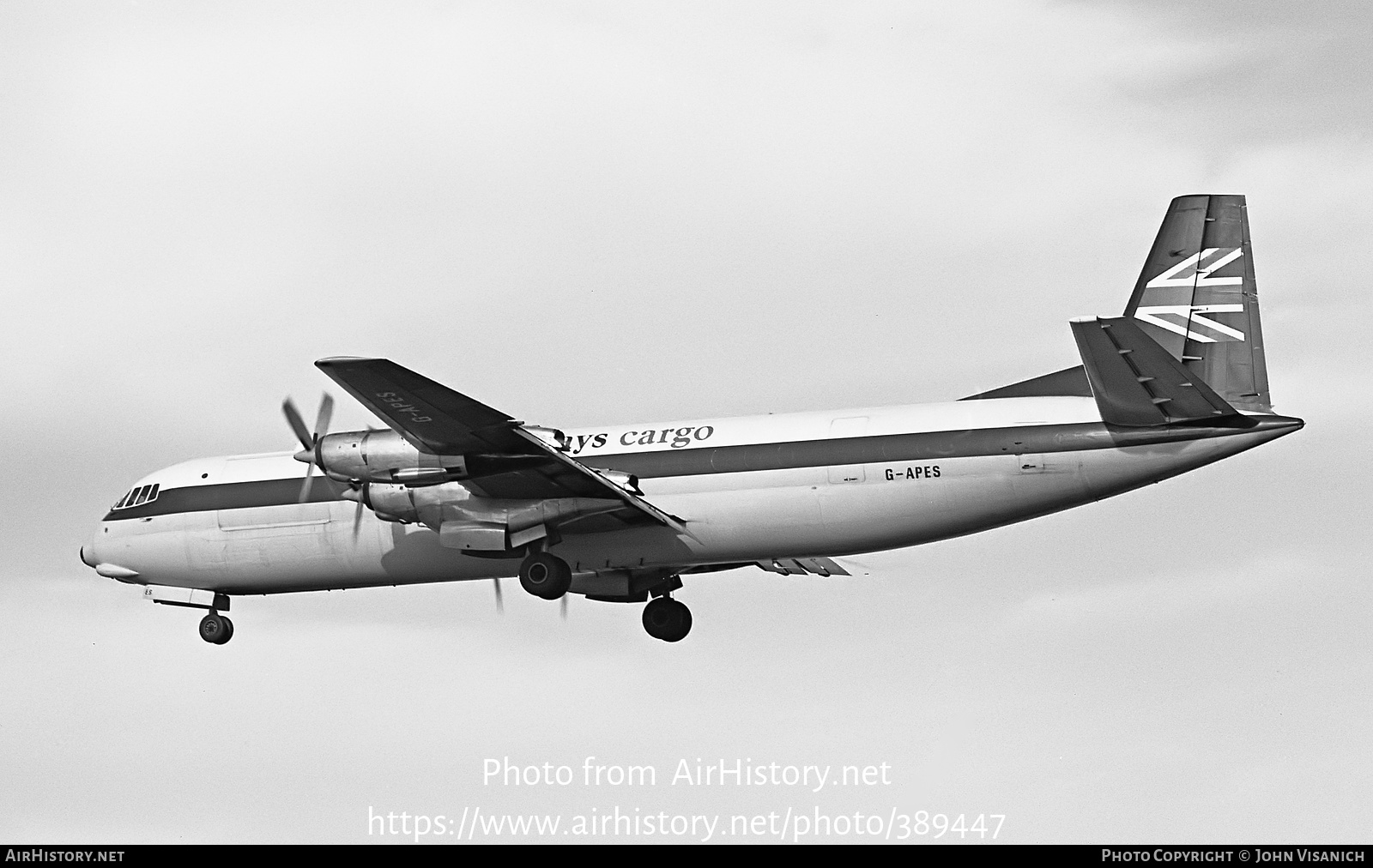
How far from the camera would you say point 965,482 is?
30391 millimetres

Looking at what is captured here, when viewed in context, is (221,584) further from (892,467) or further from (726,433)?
(892,467)

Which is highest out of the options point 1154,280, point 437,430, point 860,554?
point 1154,280

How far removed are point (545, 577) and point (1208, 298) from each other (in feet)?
39.1

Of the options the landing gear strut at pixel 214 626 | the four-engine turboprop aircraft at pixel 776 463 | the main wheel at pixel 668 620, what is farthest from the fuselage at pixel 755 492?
the main wheel at pixel 668 620

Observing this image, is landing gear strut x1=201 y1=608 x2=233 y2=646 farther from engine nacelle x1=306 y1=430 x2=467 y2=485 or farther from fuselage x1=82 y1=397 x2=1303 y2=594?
engine nacelle x1=306 y1=430 x2=467 y2=485

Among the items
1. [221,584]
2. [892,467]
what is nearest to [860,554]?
[892,467]

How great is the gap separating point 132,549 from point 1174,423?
19.4m

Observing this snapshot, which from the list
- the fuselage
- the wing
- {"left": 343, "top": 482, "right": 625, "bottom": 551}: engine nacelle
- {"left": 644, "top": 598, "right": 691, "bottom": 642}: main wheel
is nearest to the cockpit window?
the fuselage

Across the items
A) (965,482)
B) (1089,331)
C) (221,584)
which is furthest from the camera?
(221,584)

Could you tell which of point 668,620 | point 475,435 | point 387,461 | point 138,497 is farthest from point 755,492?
point 138,497

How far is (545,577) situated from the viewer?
32250 millimetres

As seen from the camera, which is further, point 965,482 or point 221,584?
point 221,584

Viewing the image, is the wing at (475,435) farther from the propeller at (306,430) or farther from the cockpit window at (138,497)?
the cockpit window at (138,497)

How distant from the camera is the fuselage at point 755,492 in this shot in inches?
1178
